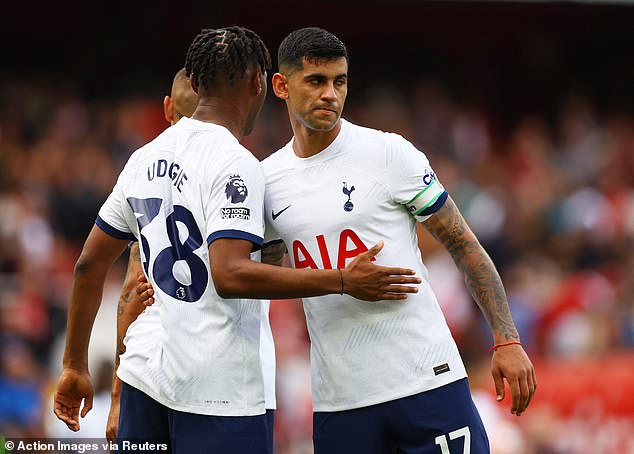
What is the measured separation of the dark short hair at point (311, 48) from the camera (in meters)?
4.86

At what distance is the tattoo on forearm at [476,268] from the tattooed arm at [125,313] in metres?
1.28

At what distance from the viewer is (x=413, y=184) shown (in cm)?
482

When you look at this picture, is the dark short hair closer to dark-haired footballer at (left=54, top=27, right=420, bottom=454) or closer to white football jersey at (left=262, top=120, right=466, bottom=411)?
dark-haired footballer at (left=54, top=27, right=420, bottom=454)

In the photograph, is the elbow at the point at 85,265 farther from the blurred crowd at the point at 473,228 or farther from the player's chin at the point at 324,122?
the blurred crowd at the point at 473,228

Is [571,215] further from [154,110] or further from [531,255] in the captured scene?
[154,110]

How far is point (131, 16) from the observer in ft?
53.2

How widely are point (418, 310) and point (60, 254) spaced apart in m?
7.60

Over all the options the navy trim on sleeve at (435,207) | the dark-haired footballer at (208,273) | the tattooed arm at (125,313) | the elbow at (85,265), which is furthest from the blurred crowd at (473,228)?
the navy trim on sleeve at (435,207)

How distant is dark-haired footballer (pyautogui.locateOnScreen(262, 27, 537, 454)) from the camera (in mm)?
4789

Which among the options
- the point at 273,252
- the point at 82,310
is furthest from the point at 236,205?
the point at 82,310

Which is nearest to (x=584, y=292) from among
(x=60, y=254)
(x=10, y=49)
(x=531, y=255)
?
(x=531, y=255)

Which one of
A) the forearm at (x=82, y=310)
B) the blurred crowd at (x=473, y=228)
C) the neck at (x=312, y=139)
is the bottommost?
the forearm at (x=82, y=310)

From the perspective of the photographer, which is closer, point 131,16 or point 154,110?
point 154,110

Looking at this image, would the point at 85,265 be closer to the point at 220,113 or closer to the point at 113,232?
the point at 113,232
